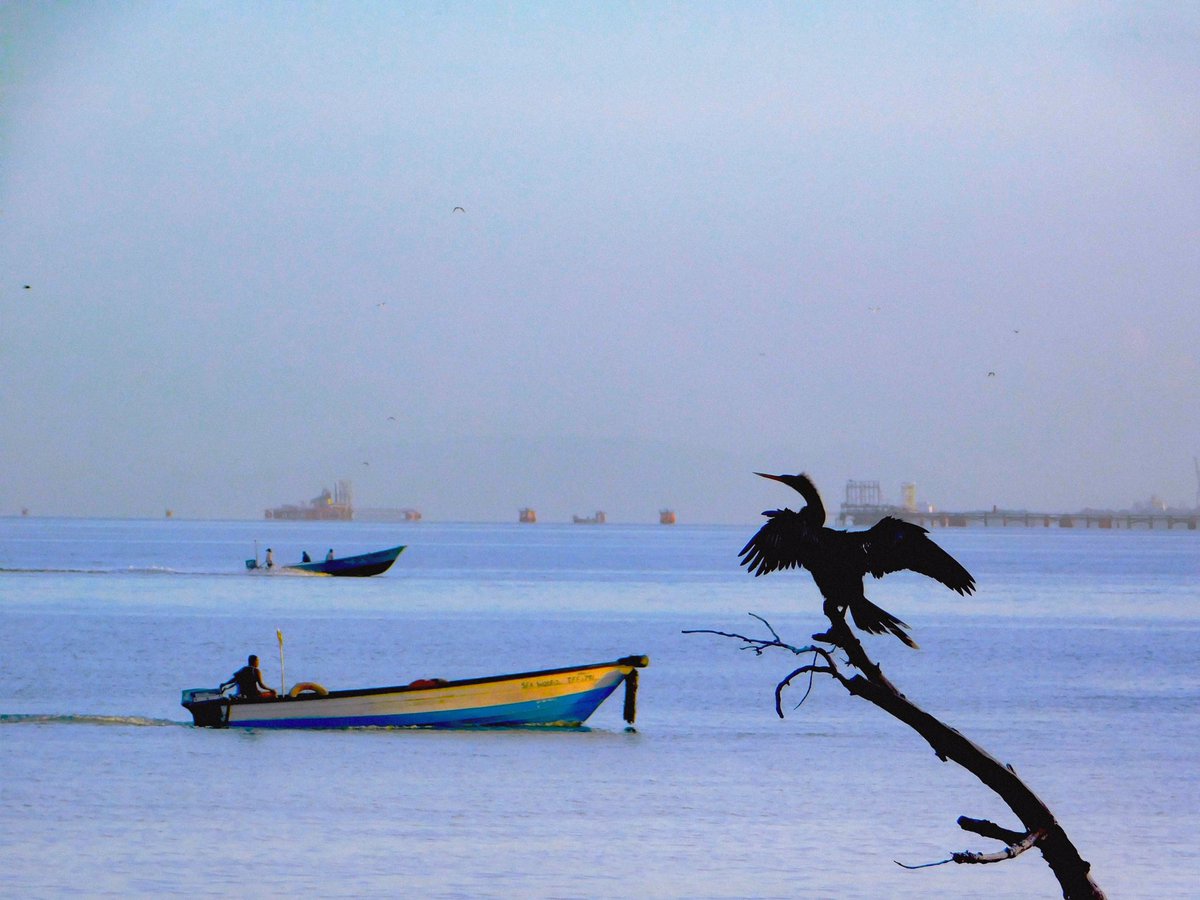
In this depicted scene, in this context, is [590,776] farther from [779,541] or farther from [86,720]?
[779,541]

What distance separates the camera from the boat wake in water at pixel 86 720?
31.8m

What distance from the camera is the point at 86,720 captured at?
32219 mm

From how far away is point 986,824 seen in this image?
8.07 metres

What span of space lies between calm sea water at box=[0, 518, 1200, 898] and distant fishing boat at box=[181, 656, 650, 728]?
390 millimetres

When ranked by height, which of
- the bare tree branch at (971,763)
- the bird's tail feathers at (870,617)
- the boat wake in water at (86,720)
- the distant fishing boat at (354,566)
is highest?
the bird's tail feathers at (870,617)

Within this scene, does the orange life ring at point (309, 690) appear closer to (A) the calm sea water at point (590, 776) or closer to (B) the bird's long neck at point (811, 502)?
(A) the calm sea water at point (590, 776)

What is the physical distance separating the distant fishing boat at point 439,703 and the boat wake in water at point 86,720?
276 centimetres

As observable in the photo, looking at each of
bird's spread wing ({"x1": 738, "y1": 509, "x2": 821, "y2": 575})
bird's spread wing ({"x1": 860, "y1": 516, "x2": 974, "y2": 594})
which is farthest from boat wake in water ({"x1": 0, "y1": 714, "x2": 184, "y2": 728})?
bird's spread wing ({"x1": 860, "y1": 516, "x2": 974, "y2": 594})

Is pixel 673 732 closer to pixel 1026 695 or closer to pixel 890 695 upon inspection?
pixel 1026 695

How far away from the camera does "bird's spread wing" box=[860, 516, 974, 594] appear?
8.37m

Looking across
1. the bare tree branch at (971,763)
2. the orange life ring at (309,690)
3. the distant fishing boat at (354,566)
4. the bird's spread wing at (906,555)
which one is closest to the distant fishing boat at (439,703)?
the orange life ring at (309,690)

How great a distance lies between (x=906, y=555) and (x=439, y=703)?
20.9 m

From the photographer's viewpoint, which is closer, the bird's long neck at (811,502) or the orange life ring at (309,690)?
the bird's long neck at (811,502)

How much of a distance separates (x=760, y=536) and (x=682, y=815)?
47.1 feet
